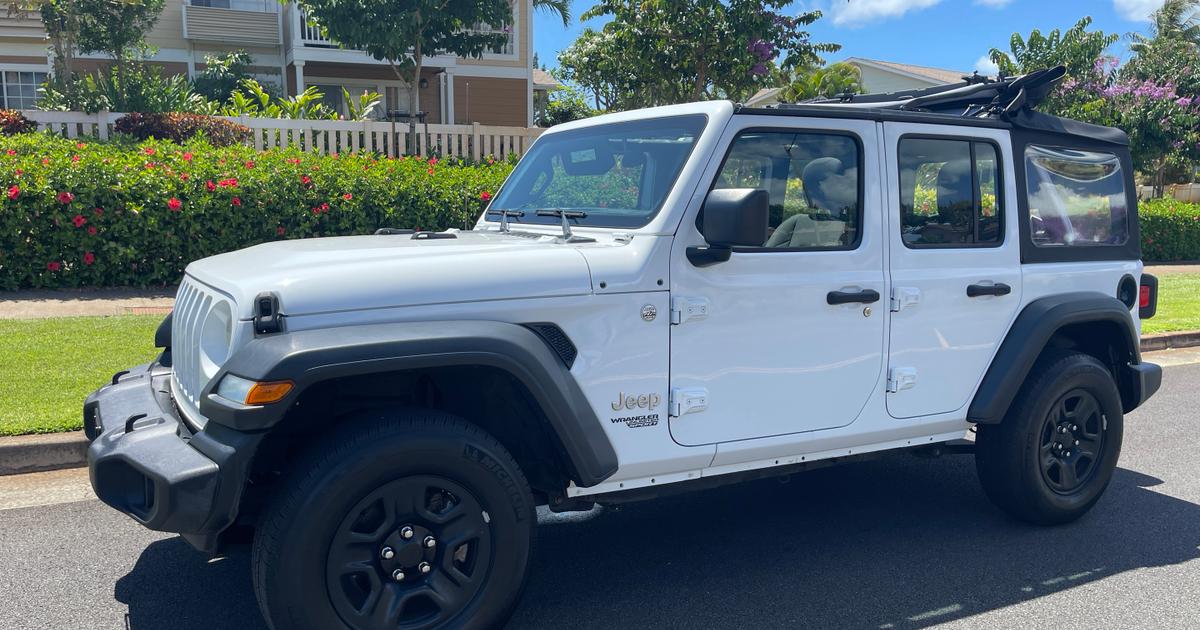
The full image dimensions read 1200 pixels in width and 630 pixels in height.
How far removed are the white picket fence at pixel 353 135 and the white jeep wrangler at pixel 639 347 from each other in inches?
385

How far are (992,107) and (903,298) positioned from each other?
4.27 feet

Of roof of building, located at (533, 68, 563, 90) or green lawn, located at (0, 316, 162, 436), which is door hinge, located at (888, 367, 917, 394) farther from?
roof of building, located at (533, 68, 563, 90)

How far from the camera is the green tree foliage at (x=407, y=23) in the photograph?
15.0 metres

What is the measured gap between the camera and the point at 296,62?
72.9 ft

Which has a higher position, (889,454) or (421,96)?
(421,96)

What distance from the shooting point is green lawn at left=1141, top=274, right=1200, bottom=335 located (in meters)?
10.9

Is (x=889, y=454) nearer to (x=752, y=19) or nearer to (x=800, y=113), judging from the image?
(x=800, y=113)

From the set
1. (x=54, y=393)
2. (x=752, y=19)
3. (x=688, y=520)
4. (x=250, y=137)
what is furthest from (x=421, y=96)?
(x=688, y=520)

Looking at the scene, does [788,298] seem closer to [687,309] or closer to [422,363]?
[687,309]

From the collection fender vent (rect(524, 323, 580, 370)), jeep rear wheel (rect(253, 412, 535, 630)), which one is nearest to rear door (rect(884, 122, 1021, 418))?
fender vent (rect(524, 323, 580, 370))

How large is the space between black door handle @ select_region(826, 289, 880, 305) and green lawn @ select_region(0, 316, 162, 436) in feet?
13.8

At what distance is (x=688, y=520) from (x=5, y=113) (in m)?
13.3

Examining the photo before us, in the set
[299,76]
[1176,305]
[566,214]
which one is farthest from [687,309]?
[299,76]

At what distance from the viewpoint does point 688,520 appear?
15.7ft
